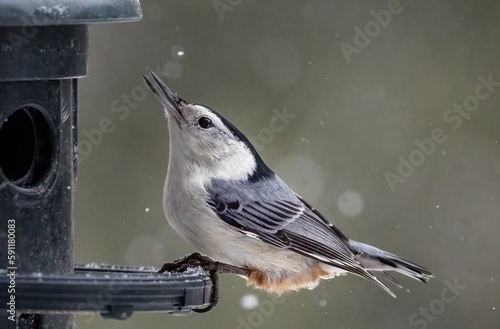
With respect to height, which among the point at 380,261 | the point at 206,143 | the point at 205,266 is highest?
the point at 206,143

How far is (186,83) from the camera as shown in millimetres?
7223

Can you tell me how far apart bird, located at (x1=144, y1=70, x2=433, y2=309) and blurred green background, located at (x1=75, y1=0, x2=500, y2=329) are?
2265 mm

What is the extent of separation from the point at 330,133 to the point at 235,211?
10.4ft

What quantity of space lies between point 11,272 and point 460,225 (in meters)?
4.94

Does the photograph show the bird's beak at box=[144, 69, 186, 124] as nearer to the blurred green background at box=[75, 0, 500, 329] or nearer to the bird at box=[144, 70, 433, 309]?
the bird at box=[144, 70, 433, 309]

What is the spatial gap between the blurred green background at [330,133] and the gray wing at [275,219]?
2.24 metres

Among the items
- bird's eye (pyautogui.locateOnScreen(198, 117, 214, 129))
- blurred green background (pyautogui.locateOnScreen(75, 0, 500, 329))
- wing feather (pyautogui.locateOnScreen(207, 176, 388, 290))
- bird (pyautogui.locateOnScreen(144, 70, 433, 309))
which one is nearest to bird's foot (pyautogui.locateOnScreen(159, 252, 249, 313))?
bird (pyautogui.locateOnScreen(144, 70, 433, 309))

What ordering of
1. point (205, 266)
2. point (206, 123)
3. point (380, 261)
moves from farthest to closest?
point (380, 261), point (206, 123), point (205, 266)

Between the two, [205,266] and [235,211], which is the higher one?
[235,211]

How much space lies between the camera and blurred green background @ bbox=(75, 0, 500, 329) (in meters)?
7.07

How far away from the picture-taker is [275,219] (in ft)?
15.4

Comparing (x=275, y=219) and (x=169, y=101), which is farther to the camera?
(x=275, y=219)

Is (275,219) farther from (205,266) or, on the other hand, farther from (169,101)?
(169,101)

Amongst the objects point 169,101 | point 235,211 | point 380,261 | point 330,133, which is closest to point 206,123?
point 169,101
